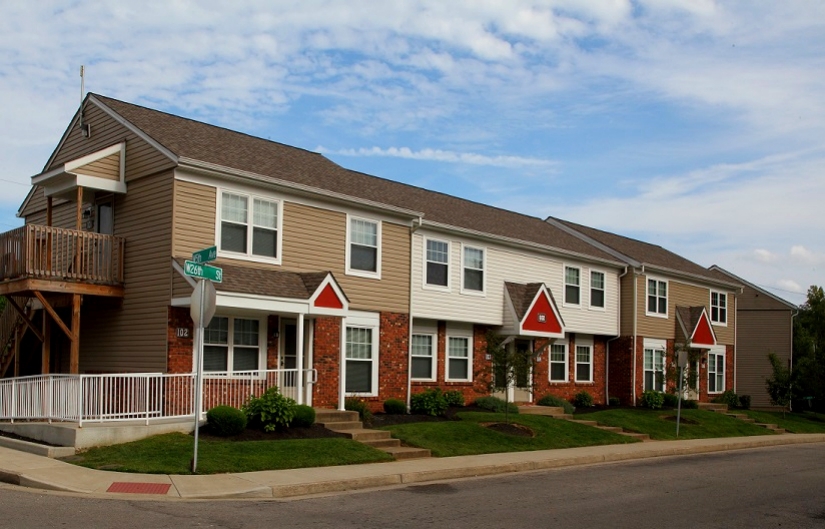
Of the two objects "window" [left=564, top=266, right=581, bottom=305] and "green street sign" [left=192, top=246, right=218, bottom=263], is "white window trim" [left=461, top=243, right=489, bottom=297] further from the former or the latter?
"green street sign" [left=192, top=246, right=218, bottom=263]

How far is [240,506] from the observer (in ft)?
38.8

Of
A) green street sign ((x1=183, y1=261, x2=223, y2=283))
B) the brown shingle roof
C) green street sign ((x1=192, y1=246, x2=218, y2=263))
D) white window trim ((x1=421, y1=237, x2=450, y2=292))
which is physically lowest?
green street sign ((x1=183, y1=261, x2=223, y2=283))

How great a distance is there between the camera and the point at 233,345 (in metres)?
20.1

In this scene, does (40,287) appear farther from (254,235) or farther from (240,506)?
(240,506)

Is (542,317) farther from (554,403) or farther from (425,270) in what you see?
(425,270)

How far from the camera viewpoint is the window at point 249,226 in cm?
1992

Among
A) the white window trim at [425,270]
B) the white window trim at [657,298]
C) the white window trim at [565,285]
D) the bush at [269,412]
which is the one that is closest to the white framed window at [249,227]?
the bush at [269,412]

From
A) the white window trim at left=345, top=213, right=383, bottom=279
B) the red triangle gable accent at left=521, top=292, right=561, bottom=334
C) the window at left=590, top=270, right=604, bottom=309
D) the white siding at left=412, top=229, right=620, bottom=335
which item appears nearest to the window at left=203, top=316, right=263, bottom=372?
the white window trim at left=345, top=213, right=383, bottom=279

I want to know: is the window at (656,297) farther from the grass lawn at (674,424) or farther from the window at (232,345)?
the window at (232,345)

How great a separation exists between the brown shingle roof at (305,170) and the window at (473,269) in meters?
0.73

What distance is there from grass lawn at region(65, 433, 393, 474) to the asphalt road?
2.00m

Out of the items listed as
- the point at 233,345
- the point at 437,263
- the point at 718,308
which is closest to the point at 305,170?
the point at 437,263

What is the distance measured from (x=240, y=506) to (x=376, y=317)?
38.7ft

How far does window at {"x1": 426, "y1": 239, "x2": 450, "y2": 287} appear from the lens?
2569cm
